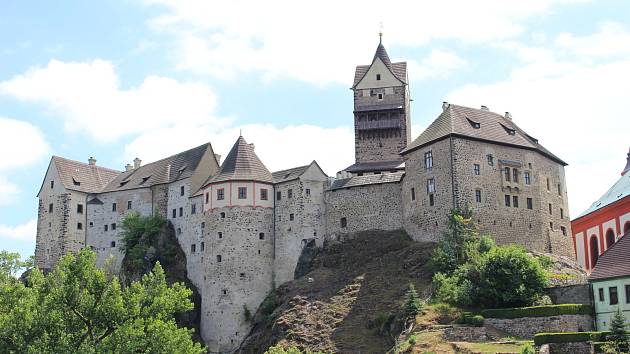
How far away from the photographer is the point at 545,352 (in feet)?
174

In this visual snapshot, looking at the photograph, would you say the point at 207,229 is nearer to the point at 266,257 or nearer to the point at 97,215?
the point at 266,257

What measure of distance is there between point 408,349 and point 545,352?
360 inches

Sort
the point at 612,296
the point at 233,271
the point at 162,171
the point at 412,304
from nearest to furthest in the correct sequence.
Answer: the point at 612,296, the point at 412,304, the point at 233,271, the point at 162,171

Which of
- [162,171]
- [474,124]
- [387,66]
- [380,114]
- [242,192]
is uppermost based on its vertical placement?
[387,66]

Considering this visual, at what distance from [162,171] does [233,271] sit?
814 inches

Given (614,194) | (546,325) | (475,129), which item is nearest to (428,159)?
(475,129)

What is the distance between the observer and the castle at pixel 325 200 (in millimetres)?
73500

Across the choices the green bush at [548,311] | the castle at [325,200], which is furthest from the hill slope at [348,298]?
the green bush at [548,311]

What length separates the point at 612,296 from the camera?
56.8 metres

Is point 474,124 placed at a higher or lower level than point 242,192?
higher

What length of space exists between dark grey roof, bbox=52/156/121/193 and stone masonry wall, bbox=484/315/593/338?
184 ft

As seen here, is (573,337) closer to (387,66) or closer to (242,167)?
(242,167)

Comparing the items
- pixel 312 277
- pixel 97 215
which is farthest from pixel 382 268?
pixel 97 215

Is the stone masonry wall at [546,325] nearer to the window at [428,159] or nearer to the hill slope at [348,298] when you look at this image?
the hill slope at [348,298]
